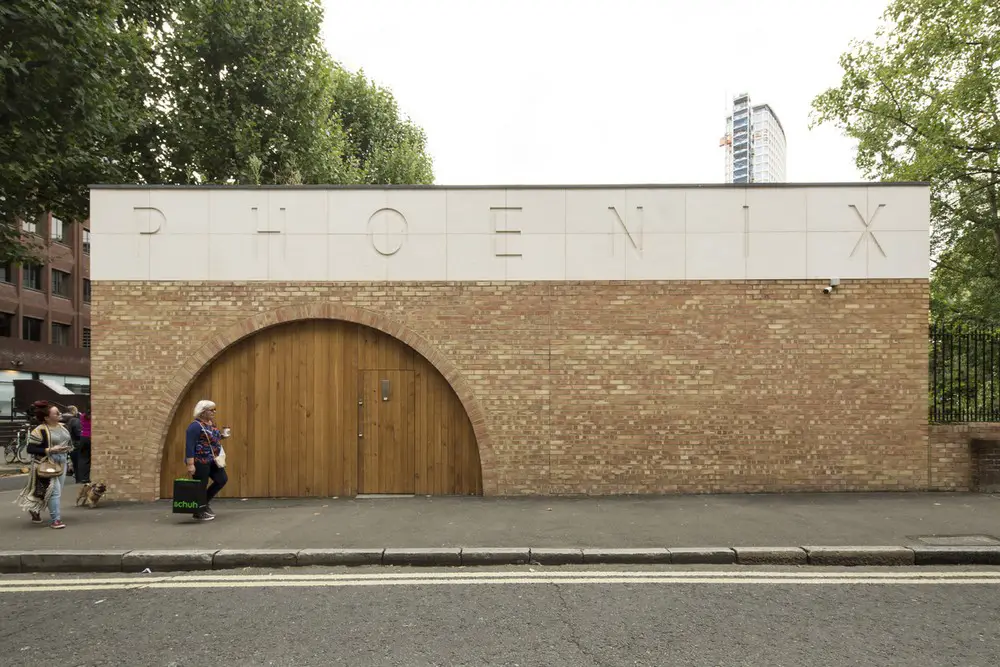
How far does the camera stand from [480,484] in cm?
871

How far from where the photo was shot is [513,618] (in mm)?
4301

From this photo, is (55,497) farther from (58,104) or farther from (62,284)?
(62,284)

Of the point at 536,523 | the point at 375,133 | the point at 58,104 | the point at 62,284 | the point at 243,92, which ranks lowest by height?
the point at 536,523

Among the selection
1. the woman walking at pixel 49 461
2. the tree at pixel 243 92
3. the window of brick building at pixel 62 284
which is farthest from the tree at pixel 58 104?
the window of brick building at pixel 62 284

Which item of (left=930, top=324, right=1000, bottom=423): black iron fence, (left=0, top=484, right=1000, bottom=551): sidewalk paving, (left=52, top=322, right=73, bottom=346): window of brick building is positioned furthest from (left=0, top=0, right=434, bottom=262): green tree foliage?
(left=52, top=322, right=73, bottom=346): window of brick building

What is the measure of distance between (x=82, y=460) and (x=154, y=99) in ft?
35.4

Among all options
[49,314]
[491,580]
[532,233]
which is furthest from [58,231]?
[491,580]

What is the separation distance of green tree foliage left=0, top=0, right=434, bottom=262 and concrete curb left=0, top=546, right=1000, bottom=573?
29.5ft

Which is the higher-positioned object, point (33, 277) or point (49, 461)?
point (33, 277)

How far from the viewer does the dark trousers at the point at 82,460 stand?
9984mm

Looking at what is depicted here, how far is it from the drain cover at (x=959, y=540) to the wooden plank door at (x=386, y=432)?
6.41 meters

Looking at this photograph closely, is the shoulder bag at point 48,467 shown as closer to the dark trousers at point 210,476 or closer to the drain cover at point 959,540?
the dark trousers at point 210,476

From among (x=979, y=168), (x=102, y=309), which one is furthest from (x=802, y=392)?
(x=979, y=168)

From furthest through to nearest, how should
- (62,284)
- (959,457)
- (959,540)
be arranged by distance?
(62,284), (959,457), (959,540)
